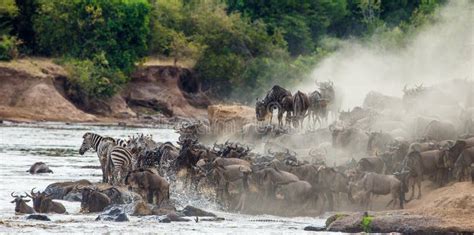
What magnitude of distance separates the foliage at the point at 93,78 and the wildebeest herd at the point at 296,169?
56.1 metres

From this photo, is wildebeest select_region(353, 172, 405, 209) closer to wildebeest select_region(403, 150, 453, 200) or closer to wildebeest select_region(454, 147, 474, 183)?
wildebeest select_region(403, 150, 453, 200)

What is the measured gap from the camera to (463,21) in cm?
8025

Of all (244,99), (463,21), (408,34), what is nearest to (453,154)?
(463,21)

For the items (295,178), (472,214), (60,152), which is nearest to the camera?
(472,214)

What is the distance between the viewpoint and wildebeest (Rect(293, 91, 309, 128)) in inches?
1816

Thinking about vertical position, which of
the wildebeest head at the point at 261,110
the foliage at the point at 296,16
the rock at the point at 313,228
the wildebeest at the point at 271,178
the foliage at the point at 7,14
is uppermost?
the foliage at the point at 296,16

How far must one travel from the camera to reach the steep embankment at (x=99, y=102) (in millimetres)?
90188

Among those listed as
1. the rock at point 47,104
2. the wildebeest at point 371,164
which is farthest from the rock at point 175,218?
the rock at point 47,104

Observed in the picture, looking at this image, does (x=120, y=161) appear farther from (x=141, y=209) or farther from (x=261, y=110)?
(x=261, y=110)

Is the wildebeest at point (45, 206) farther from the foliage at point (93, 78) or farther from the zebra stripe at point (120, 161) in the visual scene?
the foliage at point (93, 78)

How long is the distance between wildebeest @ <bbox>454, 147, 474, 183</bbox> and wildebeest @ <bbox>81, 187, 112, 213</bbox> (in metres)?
8.22

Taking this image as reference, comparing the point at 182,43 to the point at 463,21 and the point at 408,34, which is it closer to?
the point at 408,34

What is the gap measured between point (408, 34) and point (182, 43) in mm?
21159

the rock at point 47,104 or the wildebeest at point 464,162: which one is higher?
the rock at point 47,104
